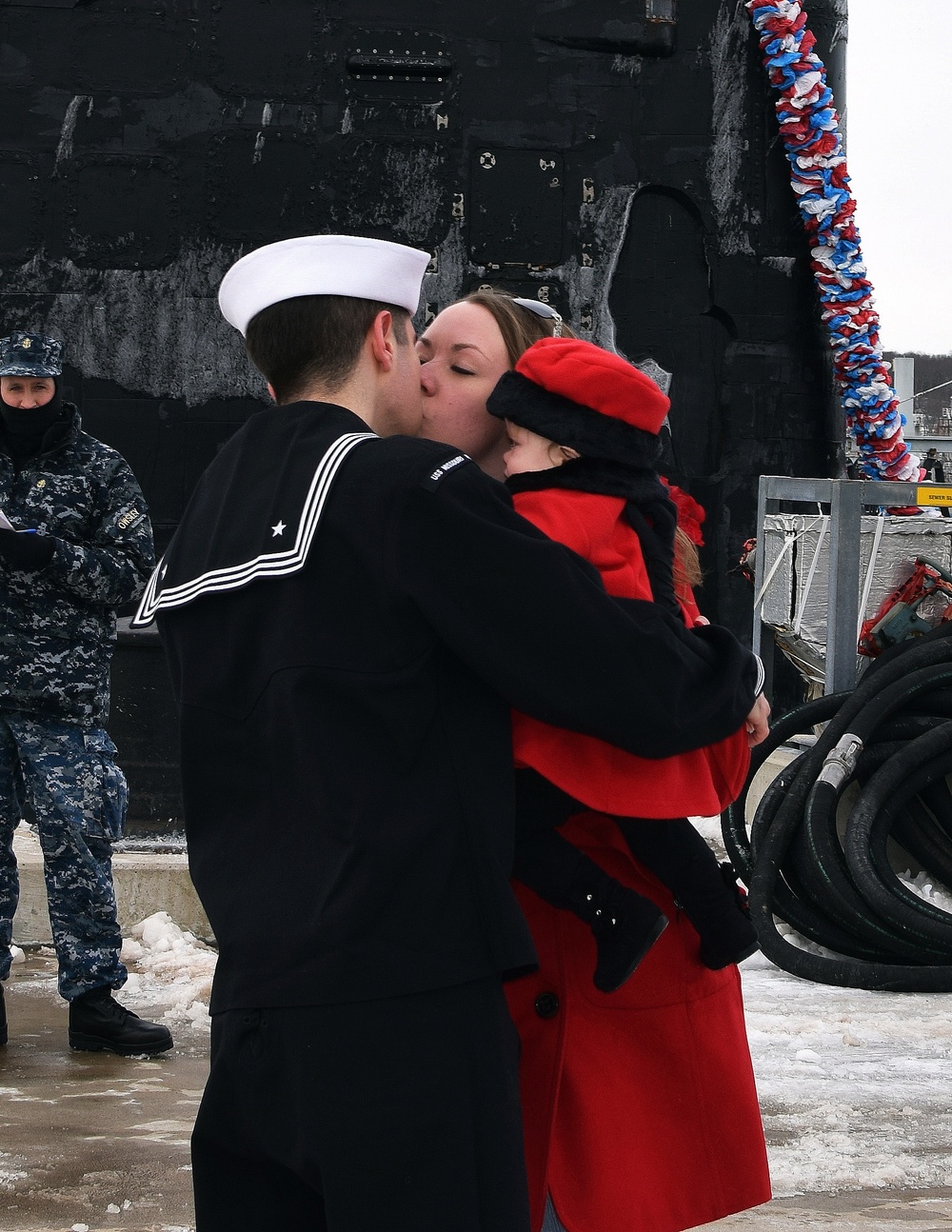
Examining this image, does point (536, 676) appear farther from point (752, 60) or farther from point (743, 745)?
point (752, 60)

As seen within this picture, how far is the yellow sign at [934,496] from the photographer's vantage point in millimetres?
5465

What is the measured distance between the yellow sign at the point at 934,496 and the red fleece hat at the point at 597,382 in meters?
3.98

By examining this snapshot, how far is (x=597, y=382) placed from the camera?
1.74 m

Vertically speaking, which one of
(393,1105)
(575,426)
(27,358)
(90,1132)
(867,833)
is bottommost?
(90,1132)

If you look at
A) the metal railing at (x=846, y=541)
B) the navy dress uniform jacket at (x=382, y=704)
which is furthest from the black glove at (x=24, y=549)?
the metal railing at (x=846, y=541)

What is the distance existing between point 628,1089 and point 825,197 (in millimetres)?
5211

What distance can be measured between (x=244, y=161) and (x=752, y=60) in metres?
2.16

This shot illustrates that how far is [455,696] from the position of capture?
1473 mm

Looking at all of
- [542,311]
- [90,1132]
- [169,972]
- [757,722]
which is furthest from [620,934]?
[169,972]

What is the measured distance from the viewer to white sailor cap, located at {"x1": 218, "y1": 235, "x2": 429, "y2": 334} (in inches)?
63.6

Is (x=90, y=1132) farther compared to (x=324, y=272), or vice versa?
(x=90, y=1132)

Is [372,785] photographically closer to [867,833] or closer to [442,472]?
[442,472]

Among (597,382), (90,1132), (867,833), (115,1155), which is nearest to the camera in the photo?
(597,382)

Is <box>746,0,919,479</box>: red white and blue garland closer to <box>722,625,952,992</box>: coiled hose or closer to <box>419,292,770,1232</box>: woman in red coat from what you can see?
<box>722,625,952,992</box>: coiled hose
